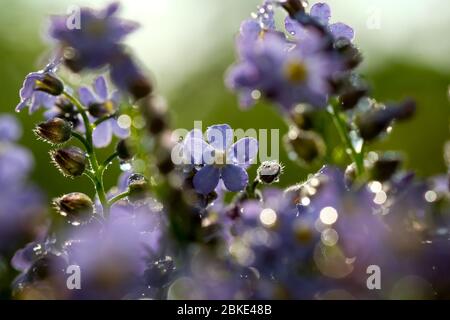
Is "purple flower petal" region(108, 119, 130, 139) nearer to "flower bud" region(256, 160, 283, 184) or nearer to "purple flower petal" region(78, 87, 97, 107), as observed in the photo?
"purple flower petal" region(78, 87, 97, 107)

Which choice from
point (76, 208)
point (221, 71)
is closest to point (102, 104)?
point (76, 208)

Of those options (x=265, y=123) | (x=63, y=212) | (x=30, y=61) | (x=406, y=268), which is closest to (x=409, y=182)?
(x=406, y=268)

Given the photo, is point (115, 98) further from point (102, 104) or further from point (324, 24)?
point (324, 24)

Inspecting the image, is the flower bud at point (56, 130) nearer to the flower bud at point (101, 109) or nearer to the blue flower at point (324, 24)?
the flower bud at point (101, 109)

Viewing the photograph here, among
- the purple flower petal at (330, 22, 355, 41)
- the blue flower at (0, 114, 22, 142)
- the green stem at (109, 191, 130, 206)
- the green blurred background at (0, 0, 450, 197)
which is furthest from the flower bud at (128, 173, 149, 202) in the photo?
the green blurred background at (0, 0, 450, 197)

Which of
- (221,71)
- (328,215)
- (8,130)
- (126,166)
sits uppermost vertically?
Answer: (221,71)

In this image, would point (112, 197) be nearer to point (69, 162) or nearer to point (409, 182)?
point (69, 162)
